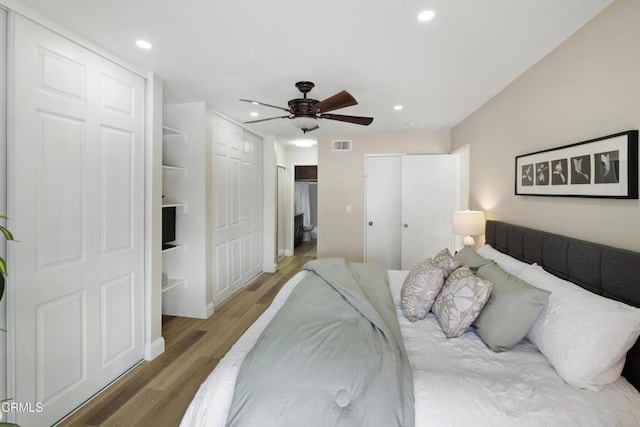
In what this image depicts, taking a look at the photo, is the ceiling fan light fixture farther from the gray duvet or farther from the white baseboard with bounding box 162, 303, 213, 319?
the white baseboard with bounding box 162, 303, 213, 319

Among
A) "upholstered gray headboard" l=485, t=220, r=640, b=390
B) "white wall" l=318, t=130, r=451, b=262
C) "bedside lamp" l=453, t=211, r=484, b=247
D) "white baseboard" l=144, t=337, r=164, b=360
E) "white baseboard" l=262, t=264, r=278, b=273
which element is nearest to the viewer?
"upholstered gray headboard" l=485, t=220, r=640, b=390

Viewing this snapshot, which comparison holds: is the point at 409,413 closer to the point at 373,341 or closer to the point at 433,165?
the point at 373,341

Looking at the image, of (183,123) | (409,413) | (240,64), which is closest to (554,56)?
(240,64)

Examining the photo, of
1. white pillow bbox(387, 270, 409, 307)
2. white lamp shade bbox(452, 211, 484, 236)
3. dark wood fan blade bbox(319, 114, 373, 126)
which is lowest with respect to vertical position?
white pillow bbox(387, 270, 409, 307)

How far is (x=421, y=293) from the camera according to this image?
1971mm


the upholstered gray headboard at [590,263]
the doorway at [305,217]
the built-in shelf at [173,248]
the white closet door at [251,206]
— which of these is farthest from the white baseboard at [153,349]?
the doorway at [305,217]

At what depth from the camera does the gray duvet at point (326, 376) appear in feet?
3.85

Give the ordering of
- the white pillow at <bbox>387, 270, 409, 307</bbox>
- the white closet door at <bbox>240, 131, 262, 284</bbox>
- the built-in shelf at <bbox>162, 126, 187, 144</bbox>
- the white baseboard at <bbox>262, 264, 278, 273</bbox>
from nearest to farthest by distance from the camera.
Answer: the white pillow at <bbox>387, 270, 409, 307</bbox>
the built-in shelf at <bbox>162, 126, 187, 144</bbox>
the white closet door at <bbox>240, 131, 262, 284</bbox>
the white baseboard at <bbox>262, 264, 278, 273</bbox>

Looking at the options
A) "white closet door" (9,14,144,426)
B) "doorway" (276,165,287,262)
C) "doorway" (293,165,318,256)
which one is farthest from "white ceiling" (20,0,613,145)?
"doorway" (293,165,318,256)

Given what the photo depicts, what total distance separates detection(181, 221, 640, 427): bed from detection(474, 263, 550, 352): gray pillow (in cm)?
6

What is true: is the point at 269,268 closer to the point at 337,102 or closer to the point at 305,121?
the point at 305,121

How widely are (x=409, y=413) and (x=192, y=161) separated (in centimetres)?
314

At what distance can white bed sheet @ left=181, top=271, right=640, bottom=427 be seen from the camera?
1139 millimetres

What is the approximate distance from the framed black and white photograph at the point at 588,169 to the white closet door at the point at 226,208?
10.5 ft
